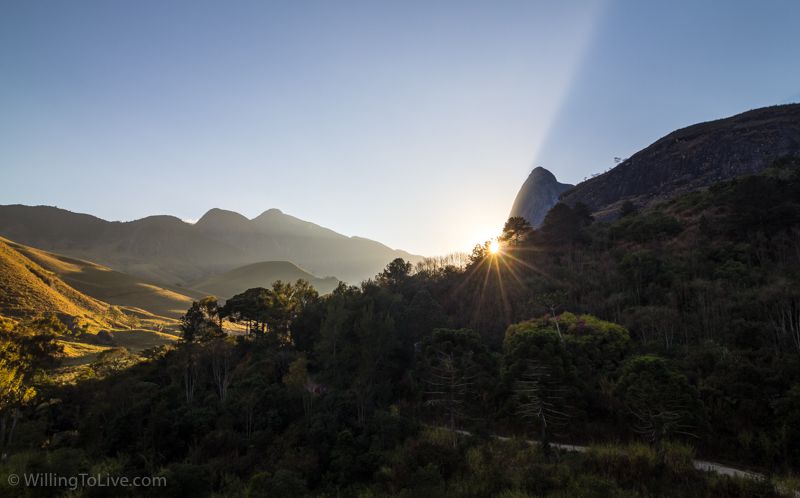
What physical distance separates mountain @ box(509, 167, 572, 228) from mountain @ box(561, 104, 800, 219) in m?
21.1

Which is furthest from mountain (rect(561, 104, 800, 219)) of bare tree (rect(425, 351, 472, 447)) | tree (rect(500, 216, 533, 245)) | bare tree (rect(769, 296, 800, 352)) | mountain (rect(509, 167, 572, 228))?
bare tree (rect(425, 351, 472, 447))

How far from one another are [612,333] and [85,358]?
6453 cm

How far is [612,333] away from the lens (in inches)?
1066

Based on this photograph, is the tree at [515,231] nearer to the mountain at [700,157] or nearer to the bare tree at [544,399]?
the mountain at [700,157]

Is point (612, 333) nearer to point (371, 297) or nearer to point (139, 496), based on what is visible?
point (371, 297)

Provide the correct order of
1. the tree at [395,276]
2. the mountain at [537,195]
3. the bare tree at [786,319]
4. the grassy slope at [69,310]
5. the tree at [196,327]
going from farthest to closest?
the mountain at [537,195], the grassy slope at [69,310], the tree at [395,276], the tree at [196,327], the bare tree at [786,319]

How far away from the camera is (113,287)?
13175 centimetres

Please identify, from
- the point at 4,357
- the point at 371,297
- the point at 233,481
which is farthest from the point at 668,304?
the point at 4,357

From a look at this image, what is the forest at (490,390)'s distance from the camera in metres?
16.3

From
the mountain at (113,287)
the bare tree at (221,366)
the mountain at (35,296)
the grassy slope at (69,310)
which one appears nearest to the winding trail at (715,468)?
the bare tree at (221,366)

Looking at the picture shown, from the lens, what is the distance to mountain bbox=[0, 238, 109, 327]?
68.1 meters

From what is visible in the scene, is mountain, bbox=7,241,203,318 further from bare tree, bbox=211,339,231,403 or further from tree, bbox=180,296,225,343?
bare tree, bbox=211,339,231,403

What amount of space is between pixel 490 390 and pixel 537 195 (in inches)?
4861

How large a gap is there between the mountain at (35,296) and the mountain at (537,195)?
12934cm
